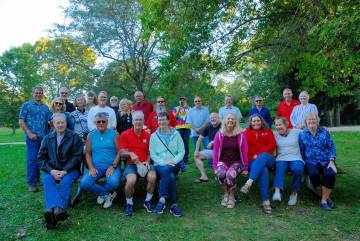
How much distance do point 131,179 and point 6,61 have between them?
37291 millimetres

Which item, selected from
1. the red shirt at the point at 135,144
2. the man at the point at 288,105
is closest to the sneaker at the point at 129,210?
the red shirt at the point at 135,144

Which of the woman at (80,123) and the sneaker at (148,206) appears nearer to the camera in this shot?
the sneaker at (148,206)

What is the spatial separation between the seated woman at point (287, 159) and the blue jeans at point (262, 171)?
22cm

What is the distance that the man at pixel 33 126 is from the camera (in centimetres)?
625

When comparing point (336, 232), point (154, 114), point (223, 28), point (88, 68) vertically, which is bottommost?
point (336, 232)

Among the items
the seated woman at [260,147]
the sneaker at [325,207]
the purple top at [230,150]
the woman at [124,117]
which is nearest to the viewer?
the sneaker at [325,207]

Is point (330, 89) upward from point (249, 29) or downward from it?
downward

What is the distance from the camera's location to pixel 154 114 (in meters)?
7.25

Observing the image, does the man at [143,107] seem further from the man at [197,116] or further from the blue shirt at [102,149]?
the blue shirt at [102,149]

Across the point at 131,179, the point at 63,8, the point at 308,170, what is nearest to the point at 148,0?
the point at 131,179

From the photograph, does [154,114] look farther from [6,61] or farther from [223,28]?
[6,61]

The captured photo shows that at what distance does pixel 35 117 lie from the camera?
6.30m

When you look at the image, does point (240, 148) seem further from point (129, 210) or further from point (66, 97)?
point (66, 97)

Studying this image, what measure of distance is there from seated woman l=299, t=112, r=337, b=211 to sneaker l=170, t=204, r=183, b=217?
233cm
